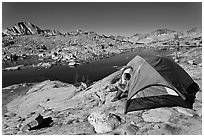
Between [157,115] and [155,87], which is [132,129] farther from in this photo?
[155,87]

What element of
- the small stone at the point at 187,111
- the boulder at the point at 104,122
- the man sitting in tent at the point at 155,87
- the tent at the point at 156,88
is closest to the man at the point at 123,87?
the man sitting in tent at the point at 155,87

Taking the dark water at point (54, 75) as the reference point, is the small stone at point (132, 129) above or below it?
above

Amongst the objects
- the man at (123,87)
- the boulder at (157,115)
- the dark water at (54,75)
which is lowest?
the dark water at (54,75)

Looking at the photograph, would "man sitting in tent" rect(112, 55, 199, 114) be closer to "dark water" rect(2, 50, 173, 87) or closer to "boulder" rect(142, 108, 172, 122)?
"boulder" rect(142, 108, 172, 122)

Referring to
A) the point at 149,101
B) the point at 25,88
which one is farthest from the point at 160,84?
the point at 25,88

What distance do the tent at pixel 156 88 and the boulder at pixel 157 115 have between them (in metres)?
0.34

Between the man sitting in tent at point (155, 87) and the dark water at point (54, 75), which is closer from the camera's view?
the man sitting in tent at point (155, 87)

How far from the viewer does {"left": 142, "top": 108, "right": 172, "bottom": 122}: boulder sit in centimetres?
523

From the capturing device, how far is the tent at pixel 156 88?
6.10m

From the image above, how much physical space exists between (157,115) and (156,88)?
1248mm

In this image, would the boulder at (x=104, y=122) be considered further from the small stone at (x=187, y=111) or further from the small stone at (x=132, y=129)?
the small stone at (x=187, y=111)

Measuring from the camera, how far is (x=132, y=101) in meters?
6.31

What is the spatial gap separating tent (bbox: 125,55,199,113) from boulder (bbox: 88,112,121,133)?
2.71ft

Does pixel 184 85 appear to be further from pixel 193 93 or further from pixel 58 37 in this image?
pixel 58 37
